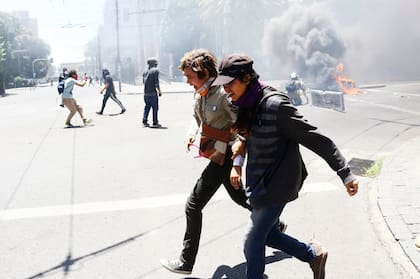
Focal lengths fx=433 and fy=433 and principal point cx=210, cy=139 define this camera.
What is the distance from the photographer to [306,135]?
2.40 metres

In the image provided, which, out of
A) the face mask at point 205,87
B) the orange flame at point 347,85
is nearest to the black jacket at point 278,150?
the face mask at point 205,87

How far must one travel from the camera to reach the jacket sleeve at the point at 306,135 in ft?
7.79

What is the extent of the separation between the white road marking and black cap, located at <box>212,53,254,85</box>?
2847mm

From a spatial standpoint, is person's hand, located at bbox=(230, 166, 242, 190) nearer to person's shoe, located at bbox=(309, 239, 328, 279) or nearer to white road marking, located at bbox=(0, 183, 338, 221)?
person's shoe, located at bbox=(309, 239, 328, 279)

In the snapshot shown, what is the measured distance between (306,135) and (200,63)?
1.02m

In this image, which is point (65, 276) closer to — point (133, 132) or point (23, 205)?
point (23, 205)

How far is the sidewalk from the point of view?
12.1 ft

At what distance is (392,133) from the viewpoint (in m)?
9.41

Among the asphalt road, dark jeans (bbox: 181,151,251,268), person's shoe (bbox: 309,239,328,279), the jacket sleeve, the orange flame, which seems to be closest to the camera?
the jacket sleeve

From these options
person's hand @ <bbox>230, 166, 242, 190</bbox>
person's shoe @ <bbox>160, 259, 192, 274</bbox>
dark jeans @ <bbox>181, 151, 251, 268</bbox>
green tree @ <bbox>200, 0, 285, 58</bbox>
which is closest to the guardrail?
dark jeans @ <bbox>181, 151, 251, 268</bbox>

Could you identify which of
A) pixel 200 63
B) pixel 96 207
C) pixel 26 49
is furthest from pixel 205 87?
pixel 26 49

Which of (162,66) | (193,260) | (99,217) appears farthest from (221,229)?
(162,66)

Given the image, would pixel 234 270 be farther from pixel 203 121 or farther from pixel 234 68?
pixel 234 68

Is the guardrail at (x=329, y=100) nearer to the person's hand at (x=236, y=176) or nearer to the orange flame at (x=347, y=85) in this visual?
the orange flame at (x=347, y=85)
